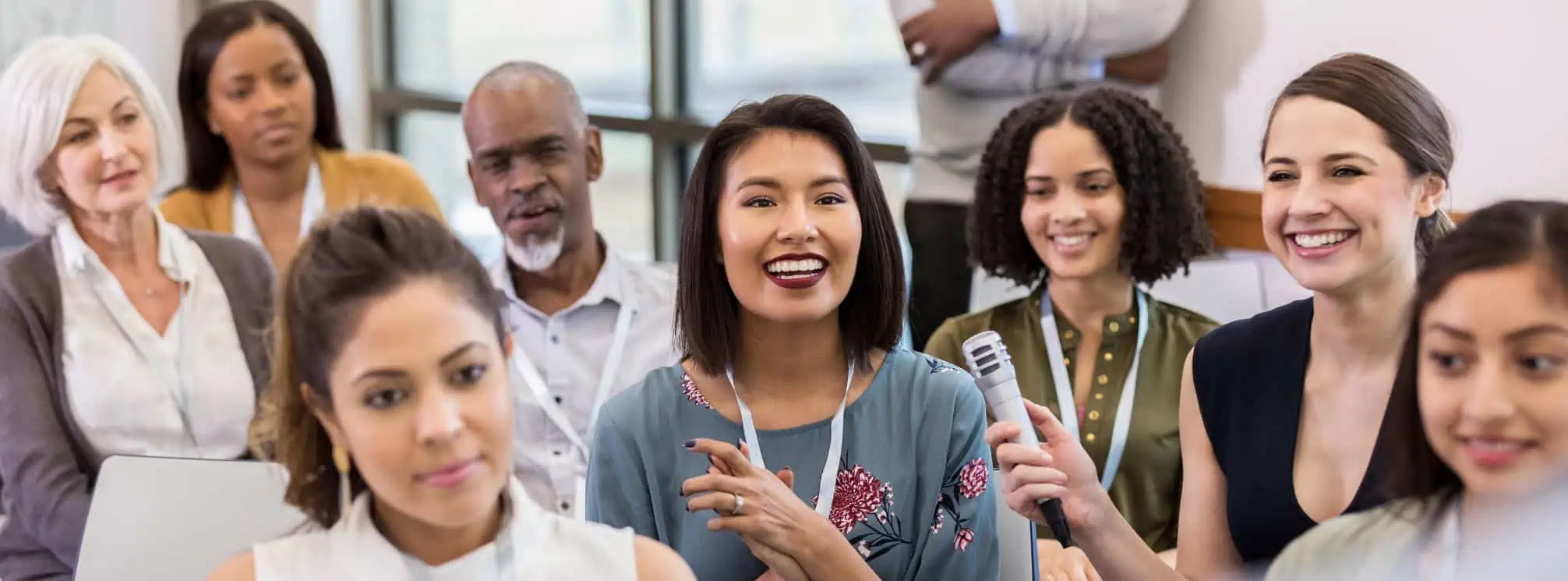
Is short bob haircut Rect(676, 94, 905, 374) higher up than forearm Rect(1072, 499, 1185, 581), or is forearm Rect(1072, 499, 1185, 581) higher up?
short bob haircut Rect(676, 94, 905, 374)

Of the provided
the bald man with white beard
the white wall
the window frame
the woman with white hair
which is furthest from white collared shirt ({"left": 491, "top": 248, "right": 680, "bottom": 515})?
the window frame

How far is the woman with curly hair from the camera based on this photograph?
2162mm

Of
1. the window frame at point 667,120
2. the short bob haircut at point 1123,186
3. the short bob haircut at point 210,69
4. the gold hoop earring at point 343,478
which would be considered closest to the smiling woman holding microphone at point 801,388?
the gold hoop earring at point 343,478

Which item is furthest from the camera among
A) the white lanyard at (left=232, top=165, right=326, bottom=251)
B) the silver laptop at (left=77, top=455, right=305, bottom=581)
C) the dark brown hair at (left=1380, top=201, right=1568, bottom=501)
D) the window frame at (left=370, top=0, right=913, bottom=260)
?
the window frame at (left=370, top=0, right=913, bottom=260)

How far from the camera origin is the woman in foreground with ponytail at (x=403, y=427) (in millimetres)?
1297

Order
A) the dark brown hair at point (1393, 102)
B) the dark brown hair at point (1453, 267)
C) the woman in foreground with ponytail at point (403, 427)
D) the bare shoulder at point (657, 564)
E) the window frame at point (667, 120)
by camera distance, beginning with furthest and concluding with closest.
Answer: the window frame at point (667, 120), the dark brown hair at point (1393, 102), the bare shoulder at point (657, 564), the woman in foreground with ponytail at point (403, 427), the dark brown hair at point (1453, 267)

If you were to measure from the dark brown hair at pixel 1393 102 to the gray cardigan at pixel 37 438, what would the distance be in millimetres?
1659

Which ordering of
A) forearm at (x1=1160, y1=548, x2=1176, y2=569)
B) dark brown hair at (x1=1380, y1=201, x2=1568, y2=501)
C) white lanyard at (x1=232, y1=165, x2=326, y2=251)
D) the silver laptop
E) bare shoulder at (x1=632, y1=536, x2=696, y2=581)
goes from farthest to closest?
white lanyard at (x1=232, y1=165, x2=326, y2=251) → forearm at (x1=1160, y1=548, x2=1176, y2=569) → the silver laptop → bare shoulder at (x1=632, y1=536, x2=696, y2=581) → dark brown hair at (x1=1380, y1=201, x2=1568, y2=501)

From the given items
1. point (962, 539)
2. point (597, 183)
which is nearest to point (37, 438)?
point (962, 539)

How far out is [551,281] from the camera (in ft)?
8.47

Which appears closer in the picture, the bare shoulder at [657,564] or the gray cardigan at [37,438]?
the bare shoulder at [657,564]

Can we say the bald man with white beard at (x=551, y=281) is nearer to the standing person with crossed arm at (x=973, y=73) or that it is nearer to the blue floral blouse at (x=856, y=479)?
the standing person with crossed arm at (x=973, y=73)

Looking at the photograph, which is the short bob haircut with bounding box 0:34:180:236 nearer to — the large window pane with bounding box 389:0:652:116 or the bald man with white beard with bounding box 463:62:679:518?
the bald man with white beard with bounding box 463:62:679:518

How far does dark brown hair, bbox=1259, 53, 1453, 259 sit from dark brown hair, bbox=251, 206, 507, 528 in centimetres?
89
